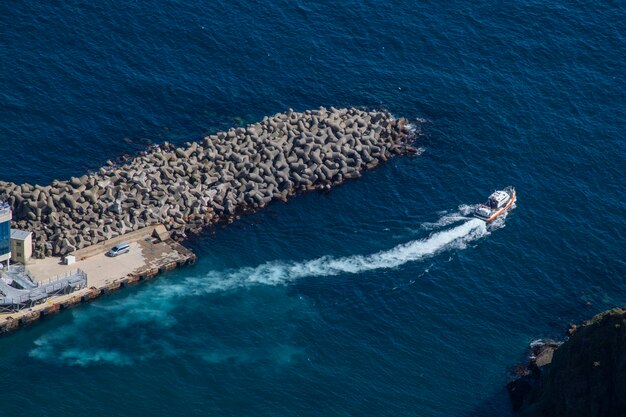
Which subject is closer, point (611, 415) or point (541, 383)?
point (611, 415)

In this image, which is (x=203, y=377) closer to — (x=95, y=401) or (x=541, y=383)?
(x=95, y=401)

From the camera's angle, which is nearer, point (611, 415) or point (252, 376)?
point (611, 415)

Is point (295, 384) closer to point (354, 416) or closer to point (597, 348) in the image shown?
point (354, 416)

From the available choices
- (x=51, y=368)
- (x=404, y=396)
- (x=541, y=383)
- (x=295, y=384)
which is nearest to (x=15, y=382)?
(x=51, y=368)

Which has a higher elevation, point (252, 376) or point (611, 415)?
point (252, 376)

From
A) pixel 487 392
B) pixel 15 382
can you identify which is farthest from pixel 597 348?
pixel 15 382

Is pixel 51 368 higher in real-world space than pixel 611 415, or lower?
higher
